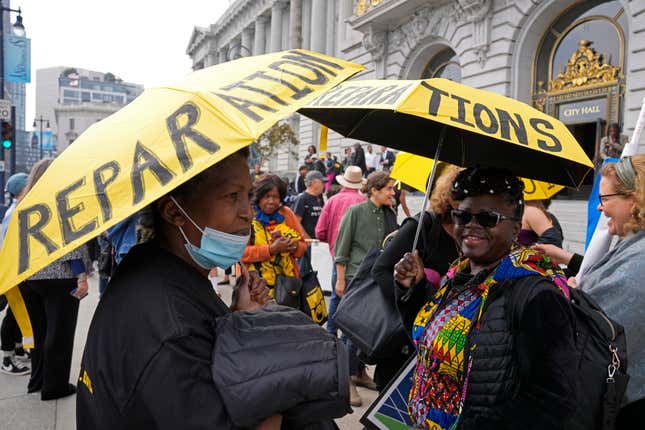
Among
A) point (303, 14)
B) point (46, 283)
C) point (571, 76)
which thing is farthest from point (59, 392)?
point (303, 14)

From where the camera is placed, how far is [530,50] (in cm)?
1647

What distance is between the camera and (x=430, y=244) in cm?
280

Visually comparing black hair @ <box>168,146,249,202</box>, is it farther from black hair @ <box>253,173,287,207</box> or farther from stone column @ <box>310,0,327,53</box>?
stone column @ <box>310,0,327,53</box>

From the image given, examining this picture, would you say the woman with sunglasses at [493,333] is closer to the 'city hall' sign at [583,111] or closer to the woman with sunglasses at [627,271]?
the woman with sunglasses at [627,271]

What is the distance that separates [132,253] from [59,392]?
4.06 meters

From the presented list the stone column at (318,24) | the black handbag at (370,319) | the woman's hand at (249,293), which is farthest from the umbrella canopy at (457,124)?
the stone column at (318,24)

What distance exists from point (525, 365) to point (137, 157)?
141 centimetres

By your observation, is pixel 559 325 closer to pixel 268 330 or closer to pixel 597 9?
pixel 268 330

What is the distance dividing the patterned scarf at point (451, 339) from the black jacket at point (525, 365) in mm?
52

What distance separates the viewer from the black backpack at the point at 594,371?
5.46 ft

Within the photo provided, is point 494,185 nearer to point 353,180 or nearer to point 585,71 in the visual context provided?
point 353,180

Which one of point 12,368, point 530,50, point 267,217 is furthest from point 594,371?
Result: point 530,50

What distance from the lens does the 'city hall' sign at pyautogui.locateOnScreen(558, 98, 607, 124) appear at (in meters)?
14.5

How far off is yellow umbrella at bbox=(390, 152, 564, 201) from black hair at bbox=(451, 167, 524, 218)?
4.51 feet
